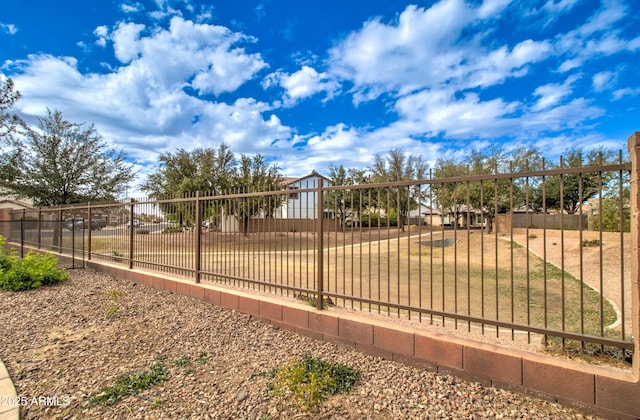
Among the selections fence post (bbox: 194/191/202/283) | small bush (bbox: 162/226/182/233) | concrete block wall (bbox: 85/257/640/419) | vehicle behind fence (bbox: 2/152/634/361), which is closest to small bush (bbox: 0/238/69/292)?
vehicle behind fence (bbox: 2/152/634/361)

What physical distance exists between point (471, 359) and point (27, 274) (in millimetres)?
7929

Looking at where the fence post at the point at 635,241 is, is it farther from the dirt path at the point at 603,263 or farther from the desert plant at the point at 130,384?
the desert plant at the point at 130,384

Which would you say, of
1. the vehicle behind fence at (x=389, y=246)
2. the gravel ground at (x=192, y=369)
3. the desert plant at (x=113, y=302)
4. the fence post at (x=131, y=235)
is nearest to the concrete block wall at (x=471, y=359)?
the gravel ground at (x=192, y=369)

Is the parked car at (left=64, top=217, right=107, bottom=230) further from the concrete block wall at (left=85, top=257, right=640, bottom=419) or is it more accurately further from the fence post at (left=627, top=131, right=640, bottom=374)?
the fence post at (left=627, top=131, right=640, bottom=374)

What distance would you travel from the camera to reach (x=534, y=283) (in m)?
8.35

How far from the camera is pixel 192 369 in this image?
129 inches

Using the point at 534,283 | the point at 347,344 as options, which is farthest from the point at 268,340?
the point at 534,283

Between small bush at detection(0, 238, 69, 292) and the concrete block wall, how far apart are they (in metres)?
4.95

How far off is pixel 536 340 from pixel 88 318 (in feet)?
19.5

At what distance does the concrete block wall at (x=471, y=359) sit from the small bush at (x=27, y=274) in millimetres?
4954

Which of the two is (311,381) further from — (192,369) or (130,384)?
(130,384)

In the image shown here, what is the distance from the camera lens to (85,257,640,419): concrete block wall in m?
2.43

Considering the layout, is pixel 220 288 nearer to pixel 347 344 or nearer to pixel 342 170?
pixel 347 344

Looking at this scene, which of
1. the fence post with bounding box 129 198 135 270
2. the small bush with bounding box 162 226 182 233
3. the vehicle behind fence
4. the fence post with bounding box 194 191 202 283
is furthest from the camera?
the fence post with bounding box 129 198 135 270
